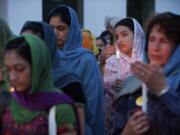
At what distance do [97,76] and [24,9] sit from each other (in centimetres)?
567

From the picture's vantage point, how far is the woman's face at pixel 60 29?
3725 mm

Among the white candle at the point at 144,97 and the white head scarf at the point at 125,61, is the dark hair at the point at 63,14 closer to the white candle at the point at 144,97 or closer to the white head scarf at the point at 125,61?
the white head scarf at the point at 125,61

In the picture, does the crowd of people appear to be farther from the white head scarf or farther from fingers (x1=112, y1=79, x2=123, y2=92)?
the white head scarf

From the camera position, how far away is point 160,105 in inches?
89.8

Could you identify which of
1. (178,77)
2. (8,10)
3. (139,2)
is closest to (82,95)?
(178,77)

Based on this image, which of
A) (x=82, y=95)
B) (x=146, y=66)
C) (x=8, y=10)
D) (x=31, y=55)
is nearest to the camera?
(x=146, y=66)

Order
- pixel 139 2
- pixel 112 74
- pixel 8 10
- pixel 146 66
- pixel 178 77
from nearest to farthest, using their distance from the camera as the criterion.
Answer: pixel 146 66, pixel 178 77, pixel 112 74, pixel 8 10, pixel 139 2

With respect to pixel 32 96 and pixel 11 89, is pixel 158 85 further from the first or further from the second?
pixel 11 89

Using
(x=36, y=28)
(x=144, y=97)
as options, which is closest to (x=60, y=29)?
(x=36, y=28)

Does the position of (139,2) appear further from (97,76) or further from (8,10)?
(97,76)

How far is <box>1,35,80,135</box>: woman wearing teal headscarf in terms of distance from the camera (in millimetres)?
2479

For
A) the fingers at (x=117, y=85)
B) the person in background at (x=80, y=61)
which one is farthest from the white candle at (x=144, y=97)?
the fingers at (x=117, y=85)

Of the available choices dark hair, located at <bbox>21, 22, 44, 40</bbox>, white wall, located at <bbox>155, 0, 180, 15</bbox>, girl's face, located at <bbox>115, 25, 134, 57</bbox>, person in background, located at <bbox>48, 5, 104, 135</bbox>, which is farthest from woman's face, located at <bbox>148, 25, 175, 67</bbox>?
white wall, located at <bbox>155, 0, 180, 15</bbox>

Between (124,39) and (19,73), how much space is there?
2.11m
